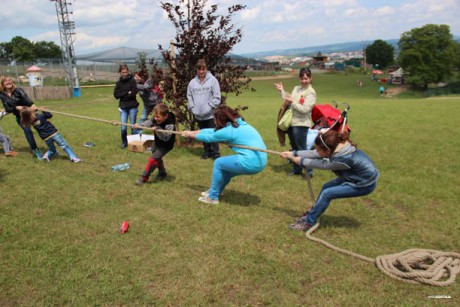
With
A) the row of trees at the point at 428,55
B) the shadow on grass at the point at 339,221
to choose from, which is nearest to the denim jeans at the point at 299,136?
the shadow on grass at the point at 339,221

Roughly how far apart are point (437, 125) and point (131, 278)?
1364 cm

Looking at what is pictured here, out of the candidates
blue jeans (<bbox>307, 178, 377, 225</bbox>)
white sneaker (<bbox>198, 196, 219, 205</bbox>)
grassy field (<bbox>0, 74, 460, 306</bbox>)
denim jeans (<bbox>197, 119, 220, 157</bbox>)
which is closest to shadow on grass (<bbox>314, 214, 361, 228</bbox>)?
grassy field (<bbox>0, 74, 460, 306</bbox>)

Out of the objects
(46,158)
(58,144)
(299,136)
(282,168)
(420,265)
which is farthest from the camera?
(46,158)

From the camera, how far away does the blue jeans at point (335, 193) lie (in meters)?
4.71

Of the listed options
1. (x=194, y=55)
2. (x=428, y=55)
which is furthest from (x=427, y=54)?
(x=194, y=55)

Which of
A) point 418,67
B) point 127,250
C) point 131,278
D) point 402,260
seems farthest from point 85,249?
point 418,67

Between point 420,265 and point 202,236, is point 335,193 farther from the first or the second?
point 202,236

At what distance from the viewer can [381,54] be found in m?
102

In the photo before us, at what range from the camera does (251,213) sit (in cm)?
555

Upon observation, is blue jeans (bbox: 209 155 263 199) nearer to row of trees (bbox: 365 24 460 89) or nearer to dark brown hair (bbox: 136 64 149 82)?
dark brown hair (bbox: 136 64 149 82)

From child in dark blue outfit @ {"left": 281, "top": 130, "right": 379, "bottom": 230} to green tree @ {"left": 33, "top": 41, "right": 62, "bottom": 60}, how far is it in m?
104

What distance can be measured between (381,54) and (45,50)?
91.4 metres

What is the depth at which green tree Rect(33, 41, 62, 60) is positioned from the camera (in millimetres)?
94375

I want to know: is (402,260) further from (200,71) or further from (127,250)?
(200,71)
